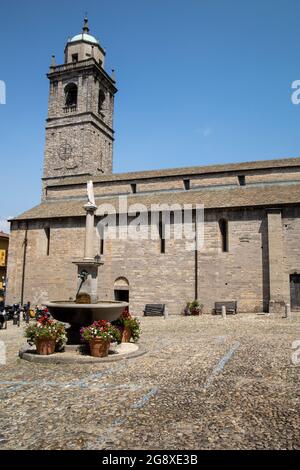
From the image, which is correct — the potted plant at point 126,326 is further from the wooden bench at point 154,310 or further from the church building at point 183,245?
the church building at point 183,245

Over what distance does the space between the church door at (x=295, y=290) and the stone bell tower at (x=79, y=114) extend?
74.6ft

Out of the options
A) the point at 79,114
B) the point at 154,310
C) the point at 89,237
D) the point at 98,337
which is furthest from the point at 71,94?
the point at 98,337

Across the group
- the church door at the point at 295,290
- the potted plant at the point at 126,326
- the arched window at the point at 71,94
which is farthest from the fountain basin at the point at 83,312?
the arched window at the point at 71,94

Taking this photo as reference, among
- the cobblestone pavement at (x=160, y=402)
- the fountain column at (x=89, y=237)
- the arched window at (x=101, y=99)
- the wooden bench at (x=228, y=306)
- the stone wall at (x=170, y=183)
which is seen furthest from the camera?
the arched window at (x=101, y=99)

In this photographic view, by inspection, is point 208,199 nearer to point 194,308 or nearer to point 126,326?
point 194,308

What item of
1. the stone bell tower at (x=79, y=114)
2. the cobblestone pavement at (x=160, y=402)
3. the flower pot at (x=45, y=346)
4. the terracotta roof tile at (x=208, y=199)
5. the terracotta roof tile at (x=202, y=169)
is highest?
the stone bell tower at (x=79, y=114)

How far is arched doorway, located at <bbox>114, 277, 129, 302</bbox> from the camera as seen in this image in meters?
23.8

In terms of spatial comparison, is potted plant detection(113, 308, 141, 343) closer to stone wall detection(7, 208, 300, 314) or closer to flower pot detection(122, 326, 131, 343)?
flower pot detection(122, 326, 131, 343)

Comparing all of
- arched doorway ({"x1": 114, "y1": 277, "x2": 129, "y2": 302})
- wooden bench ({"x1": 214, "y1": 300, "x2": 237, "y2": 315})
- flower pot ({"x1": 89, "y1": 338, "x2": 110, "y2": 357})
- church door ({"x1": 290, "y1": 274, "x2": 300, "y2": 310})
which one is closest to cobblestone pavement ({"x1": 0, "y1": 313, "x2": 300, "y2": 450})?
flower pot ({"x1": 89, "y1": 338, "x2": 110, "y2": 357})

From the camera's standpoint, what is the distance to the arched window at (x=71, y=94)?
3897cm

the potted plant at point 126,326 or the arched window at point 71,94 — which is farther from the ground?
the arched window at point 71,94

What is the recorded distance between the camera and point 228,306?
830 inches

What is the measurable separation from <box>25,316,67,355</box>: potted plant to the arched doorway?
1430cm

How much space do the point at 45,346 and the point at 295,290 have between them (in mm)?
15936
